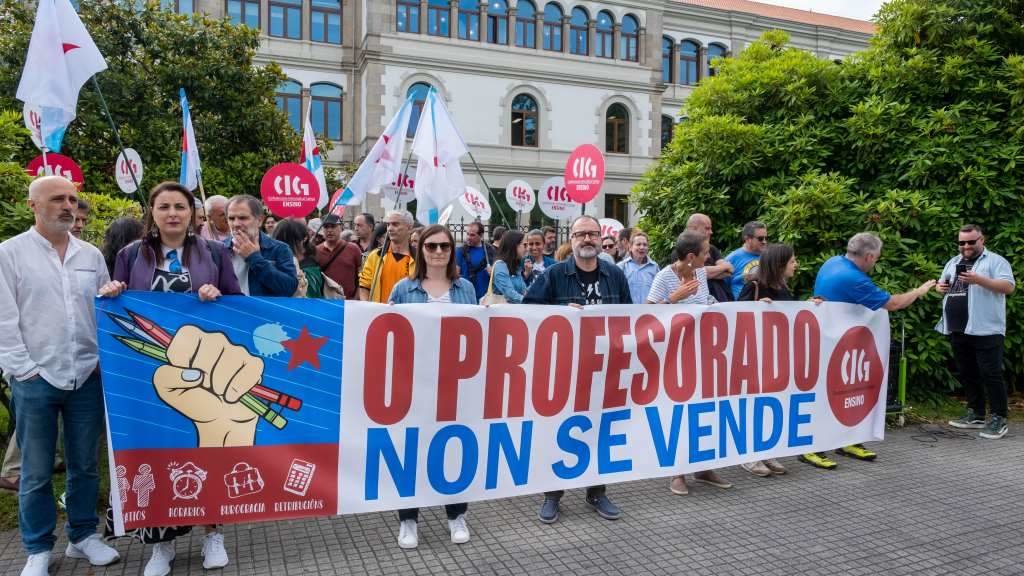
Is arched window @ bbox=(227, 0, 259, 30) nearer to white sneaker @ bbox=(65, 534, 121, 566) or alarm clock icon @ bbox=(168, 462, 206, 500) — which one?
white sneaker @ bbox=(65, 534, 121, 566)

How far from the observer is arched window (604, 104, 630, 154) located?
111ft

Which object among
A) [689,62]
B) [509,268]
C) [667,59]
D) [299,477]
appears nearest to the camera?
[299,477]

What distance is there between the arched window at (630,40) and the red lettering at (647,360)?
30905mm

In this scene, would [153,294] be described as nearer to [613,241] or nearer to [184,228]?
[184,228]

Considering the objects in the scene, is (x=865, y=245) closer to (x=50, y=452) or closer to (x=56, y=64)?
(x=50, y=452)

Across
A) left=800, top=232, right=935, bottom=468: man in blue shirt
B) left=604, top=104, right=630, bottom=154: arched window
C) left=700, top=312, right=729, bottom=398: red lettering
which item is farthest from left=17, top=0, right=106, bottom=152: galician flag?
left=604, top=104, right=630, bottom=154: arched window

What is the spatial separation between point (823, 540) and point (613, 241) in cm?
526

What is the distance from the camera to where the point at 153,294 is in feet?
12.4

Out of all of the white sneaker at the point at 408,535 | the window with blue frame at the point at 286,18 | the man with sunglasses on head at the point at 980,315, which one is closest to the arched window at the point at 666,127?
the window with blue frame at the point at 286,18

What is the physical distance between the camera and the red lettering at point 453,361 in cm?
436

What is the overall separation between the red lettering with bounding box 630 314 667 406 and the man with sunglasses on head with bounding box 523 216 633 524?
0.26m

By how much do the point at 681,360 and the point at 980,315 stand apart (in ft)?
12.8

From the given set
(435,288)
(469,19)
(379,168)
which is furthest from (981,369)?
(469,19)

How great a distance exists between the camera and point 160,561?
376 centimetres
